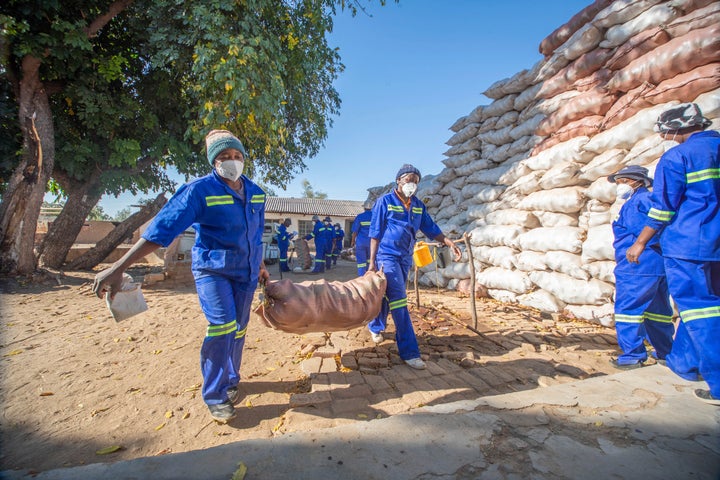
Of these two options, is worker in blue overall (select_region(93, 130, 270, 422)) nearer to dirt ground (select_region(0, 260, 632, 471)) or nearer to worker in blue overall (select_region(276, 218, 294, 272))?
dirt ground (select_region(0, 260, 632, 471))

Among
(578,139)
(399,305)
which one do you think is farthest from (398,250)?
(578,139)

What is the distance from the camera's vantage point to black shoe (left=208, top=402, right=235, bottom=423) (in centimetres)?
197

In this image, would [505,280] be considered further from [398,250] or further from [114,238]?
[114,238]

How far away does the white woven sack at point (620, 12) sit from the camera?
3895 millimetres

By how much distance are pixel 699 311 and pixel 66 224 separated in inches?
403

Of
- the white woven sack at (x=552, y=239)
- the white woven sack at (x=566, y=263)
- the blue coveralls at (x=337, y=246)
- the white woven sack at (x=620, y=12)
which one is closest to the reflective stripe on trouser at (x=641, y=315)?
the white woven sack at (x=566, y=263)

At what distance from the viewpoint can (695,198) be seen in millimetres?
2068

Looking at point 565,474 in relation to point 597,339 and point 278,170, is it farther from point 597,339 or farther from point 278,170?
point 278,170

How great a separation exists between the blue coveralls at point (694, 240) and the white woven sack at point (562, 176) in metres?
2.26

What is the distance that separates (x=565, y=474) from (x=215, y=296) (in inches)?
75.4

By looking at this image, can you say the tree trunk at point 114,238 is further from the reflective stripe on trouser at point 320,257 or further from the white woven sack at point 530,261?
the white woven sack at point 530,261

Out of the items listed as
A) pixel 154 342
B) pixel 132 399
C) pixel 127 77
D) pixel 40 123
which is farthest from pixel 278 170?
pixel 132 399

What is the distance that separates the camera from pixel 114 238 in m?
8.08

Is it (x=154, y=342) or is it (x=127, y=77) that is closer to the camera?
(x=154, y=342)
